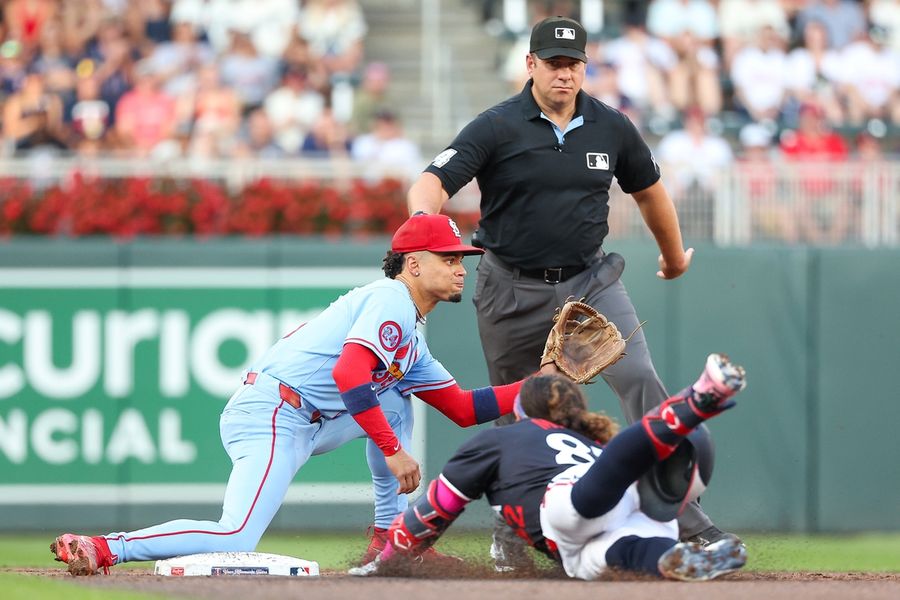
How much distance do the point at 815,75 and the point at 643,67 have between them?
1.59m

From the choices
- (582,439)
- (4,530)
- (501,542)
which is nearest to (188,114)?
(4,530)

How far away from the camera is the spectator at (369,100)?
13398 mm

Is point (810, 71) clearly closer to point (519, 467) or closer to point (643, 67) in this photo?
point (643, 67)

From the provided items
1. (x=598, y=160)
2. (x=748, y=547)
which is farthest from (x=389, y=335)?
(x=748, y=547)

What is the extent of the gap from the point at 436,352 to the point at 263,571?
4.26 m

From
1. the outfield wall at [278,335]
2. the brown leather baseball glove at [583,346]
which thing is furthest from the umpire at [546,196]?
the outfield wall at [278,335]

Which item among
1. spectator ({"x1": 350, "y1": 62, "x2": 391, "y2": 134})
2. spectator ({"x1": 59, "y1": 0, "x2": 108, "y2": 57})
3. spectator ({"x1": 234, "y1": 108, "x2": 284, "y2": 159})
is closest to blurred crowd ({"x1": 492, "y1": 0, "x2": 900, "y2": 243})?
spectator ({"x1": 350, "y1": 62, "x2": 391, "y2": 134})

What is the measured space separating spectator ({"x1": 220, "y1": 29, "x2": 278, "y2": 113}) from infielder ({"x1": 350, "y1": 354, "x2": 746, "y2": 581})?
8.19 m

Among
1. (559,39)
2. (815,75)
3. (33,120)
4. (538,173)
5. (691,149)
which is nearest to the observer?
(559,39)

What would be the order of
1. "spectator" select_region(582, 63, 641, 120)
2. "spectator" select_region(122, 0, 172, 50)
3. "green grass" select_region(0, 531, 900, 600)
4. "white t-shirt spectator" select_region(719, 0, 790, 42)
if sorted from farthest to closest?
"spectator" select_region(122, 0, 172, 50)
"white t-shirt spectator" select_region(719, 0, 790, 42)
"spectator" select_region(582, 63, 641, 120)
"green grass" select_region(0, 531, 900, 600)

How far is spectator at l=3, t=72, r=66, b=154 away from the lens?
40.9 feet

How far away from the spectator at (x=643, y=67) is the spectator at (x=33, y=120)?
5.11 meters

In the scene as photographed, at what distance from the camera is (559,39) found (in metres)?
6.44

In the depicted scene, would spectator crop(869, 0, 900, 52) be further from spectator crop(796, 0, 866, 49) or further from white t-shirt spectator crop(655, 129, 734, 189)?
white t-shirt spectator crop(655, 129, 734, 189)
